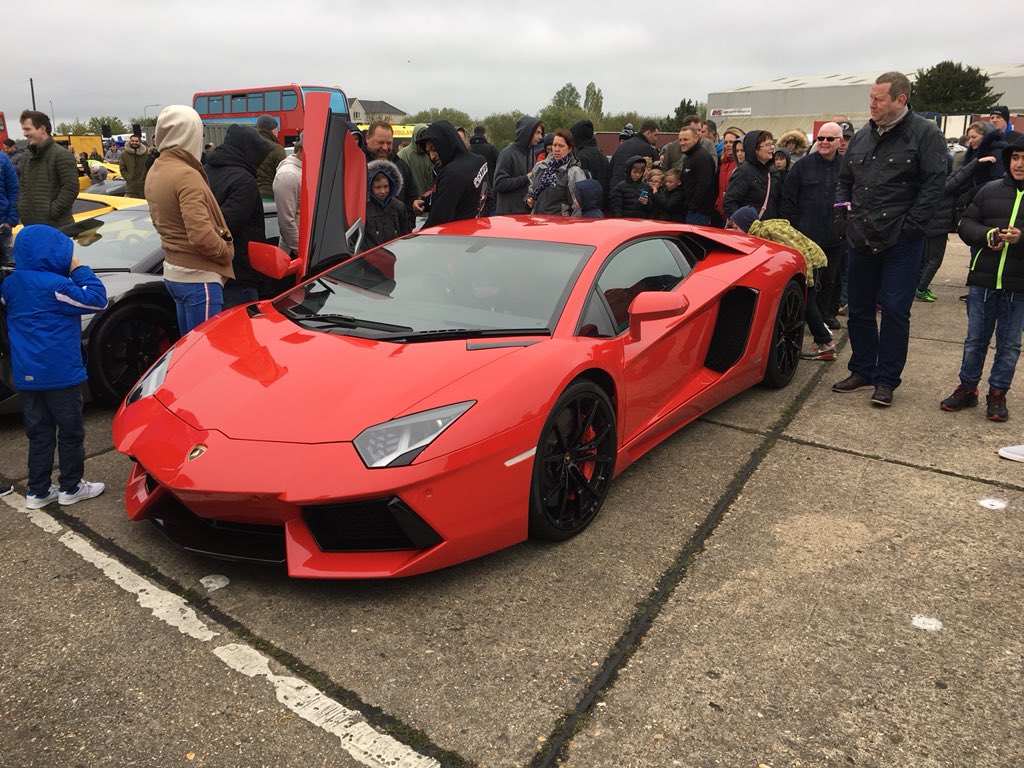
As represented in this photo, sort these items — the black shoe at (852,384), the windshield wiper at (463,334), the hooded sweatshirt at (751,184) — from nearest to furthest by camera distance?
the windshield wiper at (463,334), the black shoe at (852,384), the hooded sweatshirt at (751,184)

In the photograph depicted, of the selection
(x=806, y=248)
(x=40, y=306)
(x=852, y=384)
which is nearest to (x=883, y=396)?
(x=852, y=384)

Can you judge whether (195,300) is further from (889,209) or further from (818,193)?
(818,193)

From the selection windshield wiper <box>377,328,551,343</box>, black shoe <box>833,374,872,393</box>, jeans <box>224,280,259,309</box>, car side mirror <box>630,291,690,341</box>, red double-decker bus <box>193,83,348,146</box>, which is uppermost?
red double-decker bus <box>193,83,348,146</box>

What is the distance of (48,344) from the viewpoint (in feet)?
10.5

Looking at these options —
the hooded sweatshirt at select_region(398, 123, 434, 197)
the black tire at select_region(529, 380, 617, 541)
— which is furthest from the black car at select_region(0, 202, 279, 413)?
the hooded sweatshirt at select_region(398, 123, 434, 197)

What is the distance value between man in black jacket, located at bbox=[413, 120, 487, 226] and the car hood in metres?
2.78

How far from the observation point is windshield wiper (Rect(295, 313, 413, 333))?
10.1 feet

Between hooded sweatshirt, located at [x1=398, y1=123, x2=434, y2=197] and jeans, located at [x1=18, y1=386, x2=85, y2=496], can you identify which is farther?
hooded sweatshirt, located at [x1=398, y1=123, x2=434, y2=197]

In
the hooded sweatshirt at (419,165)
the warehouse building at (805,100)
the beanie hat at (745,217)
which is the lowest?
the beanie hat at (745,217)

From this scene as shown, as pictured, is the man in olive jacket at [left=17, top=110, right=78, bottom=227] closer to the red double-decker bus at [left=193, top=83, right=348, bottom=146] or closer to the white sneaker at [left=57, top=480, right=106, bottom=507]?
the white sneaker at [left=57, top=480, right=106, bottom=507]

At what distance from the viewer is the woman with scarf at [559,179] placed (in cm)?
625

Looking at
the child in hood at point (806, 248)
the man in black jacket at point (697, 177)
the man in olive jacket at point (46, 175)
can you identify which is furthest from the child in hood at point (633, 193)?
the man in olive jacket at point (46, 175)

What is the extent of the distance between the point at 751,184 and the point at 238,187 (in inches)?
162

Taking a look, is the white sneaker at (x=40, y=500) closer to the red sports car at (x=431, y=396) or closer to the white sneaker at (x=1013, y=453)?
the red sports car at (x=431, y=396)
